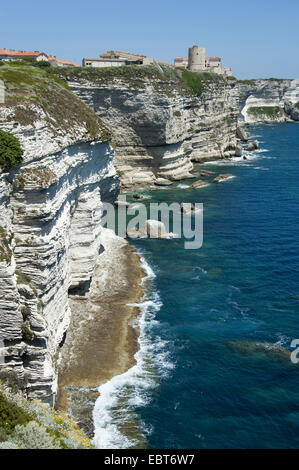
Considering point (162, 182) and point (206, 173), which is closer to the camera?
point (162, 182)

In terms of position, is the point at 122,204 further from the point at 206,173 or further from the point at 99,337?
the point at 99,337

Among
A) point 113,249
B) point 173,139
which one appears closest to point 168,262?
point 113,249

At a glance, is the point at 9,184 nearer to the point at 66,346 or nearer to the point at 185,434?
the point at 66,346

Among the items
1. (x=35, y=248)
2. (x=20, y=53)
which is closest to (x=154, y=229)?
(x=35, y=248)

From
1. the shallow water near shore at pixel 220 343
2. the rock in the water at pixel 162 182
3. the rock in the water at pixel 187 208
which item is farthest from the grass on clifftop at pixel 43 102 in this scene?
the rock in the water at pixel 162 182

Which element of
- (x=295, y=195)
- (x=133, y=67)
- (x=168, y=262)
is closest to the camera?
(x=168, y=262)
